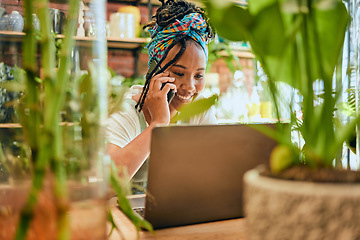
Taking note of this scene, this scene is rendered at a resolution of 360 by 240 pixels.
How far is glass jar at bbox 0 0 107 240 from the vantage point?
12.5 inches

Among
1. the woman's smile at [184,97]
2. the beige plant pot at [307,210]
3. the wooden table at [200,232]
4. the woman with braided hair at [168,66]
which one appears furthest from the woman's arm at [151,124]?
the beige plant pot at [307,210]

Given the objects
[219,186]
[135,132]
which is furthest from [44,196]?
[135,132]

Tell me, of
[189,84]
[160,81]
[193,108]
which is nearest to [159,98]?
[160,81]

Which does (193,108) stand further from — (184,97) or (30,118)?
(184,97)

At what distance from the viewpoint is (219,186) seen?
2.07 ft

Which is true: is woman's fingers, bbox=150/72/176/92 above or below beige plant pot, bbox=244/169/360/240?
above

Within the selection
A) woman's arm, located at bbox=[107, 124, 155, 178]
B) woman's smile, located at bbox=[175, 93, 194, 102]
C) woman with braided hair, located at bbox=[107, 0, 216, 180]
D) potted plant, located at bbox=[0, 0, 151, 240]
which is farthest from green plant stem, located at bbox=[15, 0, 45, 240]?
woman's smile, located at bbox=[175, 93, 194, 102]

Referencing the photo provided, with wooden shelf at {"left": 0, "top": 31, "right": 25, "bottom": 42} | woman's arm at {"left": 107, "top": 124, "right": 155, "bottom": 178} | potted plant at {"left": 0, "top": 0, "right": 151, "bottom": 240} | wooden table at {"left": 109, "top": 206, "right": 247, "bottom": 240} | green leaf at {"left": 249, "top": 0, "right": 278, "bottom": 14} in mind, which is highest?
green leaf at {"left": 249, "top": 0, "right": 278, "bottom": 14}

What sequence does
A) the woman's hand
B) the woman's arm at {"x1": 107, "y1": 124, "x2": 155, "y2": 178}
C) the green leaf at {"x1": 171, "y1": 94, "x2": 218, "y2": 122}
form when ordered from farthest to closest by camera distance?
the woman's hand < the woman's arm at {"x1": 107, "y1": 124, "x2": 155, "y2": 178} < the green leaf at {"x1": 171, "y1": 94, "x2": 218, "y2": 122}

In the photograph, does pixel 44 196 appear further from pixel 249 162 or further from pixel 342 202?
pixel 249 162

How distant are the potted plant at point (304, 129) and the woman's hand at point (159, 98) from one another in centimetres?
101

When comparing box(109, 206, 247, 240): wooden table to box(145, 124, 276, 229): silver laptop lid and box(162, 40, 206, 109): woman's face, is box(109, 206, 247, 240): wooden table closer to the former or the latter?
box(145, 124, 276, 229): silver laptop lid

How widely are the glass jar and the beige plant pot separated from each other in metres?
0.17

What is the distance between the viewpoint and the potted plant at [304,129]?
282 millimetres
